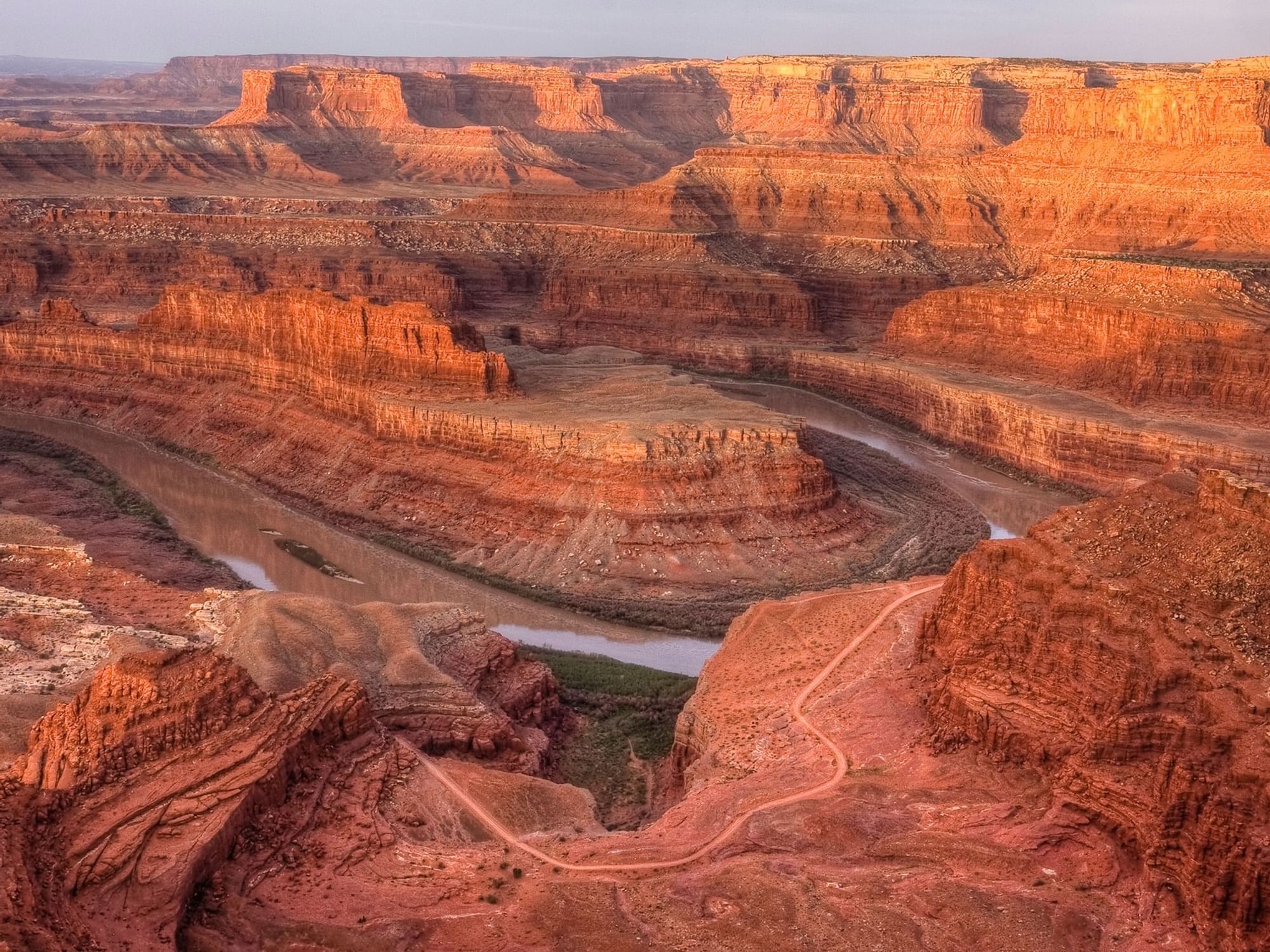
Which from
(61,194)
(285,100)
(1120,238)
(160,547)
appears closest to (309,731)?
(160,547)

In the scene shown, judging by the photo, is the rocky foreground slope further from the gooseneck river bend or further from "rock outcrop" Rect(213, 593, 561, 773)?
the gooseneck river bend

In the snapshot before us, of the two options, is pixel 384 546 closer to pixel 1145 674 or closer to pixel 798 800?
pixel 798 800

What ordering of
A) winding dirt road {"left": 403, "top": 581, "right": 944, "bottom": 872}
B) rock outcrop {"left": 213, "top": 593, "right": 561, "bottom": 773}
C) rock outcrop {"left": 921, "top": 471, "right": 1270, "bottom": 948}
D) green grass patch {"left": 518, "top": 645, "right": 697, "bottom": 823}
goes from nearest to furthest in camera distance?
rock outcrop {"left": 921, "top": 471, "right": 1270, "bottom": 948}
winding dirt road {"left": 403, "top": 581, "right": 944, "bottom": 872}
rock outcrop {"left": 213, "top": 593, "right": 561, "bottom": 773}
green grass patch {"left": 518, "top": 645, "right": 697, "bottom": 823}

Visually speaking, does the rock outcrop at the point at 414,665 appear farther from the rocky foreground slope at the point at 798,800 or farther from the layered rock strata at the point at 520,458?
the layered rock strata at the point at 520,458

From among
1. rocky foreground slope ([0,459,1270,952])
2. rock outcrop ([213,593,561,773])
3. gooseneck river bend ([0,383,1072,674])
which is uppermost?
rocky foreground slope ([0,459,1270,952])

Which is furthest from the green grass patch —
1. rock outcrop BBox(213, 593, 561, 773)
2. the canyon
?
rock outcrop BBox(213, 593, 561, 773)

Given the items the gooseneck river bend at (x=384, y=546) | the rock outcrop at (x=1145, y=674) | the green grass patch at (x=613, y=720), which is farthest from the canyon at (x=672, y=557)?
the gooseneck river bend at (x=384, y=546)
